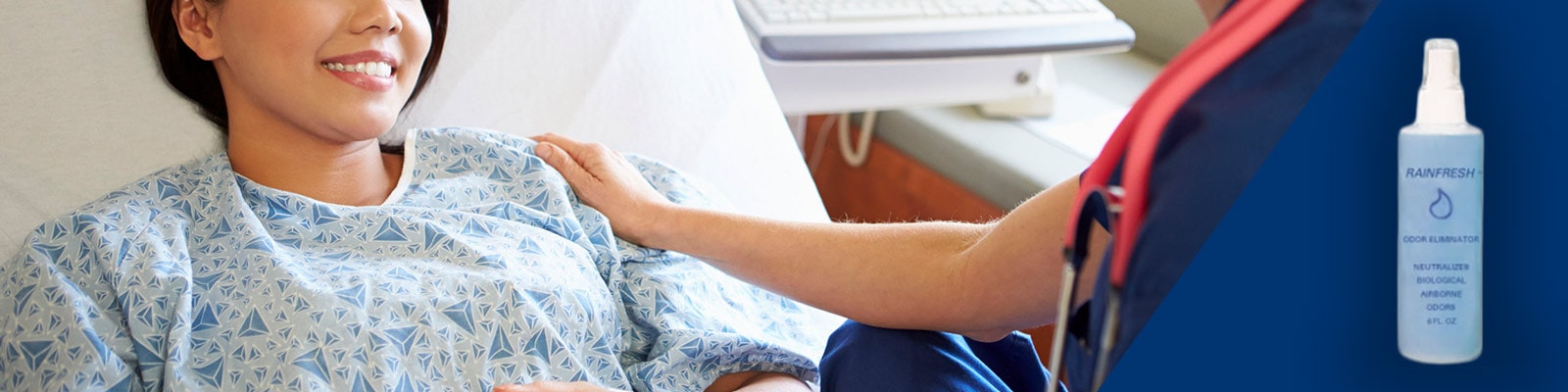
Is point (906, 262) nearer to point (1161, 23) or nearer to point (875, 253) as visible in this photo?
point (875, 253)

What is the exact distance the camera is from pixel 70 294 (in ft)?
3.85

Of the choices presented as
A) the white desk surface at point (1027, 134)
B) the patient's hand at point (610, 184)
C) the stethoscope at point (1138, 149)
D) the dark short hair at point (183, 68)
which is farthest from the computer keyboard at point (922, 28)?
the stethoscope at point (1138, 149)

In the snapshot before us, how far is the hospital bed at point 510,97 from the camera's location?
1425 mm

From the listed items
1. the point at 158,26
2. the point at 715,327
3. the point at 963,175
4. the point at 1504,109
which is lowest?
the point at 963,175

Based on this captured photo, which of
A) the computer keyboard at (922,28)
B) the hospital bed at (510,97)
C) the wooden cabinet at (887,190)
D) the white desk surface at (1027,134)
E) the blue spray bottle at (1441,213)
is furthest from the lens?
the wooden cabinet at (887,190)

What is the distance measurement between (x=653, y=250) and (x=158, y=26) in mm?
523

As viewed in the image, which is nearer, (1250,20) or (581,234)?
(1250,20)

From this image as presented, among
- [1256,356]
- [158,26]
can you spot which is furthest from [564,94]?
[1256,356]

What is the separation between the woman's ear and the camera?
1379mm

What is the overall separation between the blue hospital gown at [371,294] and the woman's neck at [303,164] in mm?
27

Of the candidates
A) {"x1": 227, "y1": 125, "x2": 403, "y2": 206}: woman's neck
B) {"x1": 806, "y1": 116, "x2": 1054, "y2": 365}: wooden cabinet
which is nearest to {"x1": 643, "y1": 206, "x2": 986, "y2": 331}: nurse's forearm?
{"x1": 227, "y1": 125, "x2": 403, "y2": 206}: woman's neck

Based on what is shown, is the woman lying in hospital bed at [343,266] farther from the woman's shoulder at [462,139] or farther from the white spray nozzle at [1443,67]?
the white spray nozzle at [1443,67]

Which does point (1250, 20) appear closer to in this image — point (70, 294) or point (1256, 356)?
point (1256, 356)

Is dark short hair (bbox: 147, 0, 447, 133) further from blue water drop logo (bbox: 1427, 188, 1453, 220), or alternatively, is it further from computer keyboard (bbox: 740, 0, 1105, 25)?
blue water drop logo (bbox: 1427, 188, 1453, 220)
